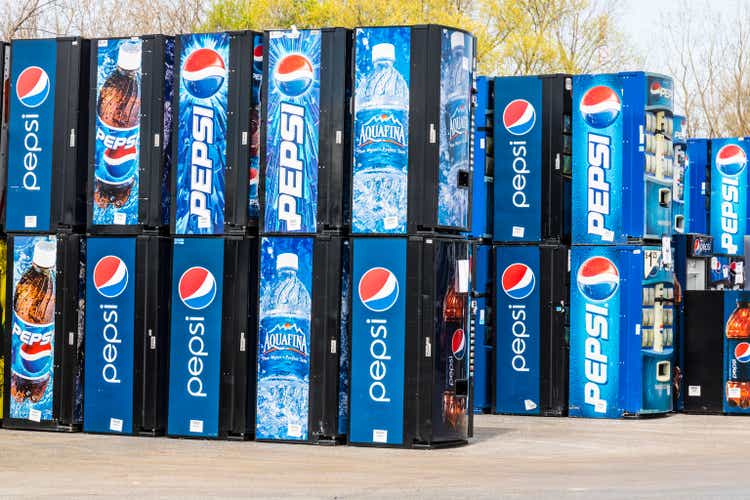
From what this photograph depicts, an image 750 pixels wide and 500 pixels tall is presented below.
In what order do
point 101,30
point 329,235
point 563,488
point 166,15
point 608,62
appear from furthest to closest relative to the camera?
point 608,62, point 166,15, point 101,30, point 329,235, point 563,488

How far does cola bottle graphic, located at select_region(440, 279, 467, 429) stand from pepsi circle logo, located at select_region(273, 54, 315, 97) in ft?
8.36

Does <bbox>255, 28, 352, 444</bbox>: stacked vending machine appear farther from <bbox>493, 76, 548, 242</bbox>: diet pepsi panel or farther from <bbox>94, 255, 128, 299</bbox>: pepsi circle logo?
<bbox>493, 76, 548, 242</bbox>: diet pepsi panel

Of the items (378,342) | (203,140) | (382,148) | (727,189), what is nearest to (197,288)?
(203,140)

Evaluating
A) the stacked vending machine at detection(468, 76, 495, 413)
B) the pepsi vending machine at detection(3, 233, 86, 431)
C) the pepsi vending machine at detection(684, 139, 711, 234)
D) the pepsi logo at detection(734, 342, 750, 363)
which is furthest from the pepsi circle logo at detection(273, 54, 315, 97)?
the pepsi vending machine at detection(684, 139, 711, 234)

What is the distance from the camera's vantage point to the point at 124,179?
1600 centimetres

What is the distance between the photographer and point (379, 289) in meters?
15.0

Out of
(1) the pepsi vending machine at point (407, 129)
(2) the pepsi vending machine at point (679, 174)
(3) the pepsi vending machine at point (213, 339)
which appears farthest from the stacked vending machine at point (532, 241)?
(3) the pepsi vending machine at point (213, 339)

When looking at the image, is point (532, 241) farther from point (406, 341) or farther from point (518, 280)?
point (406, 341)

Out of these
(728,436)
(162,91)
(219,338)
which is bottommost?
(728,436)

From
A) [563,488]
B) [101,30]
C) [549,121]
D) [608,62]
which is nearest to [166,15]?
[101,30]

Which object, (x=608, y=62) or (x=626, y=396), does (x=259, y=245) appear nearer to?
(x=626, y=396)

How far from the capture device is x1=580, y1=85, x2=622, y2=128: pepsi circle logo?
1906 centimetres

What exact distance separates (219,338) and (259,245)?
1.07 m

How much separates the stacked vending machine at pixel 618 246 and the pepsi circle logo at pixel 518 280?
22.5 inches
